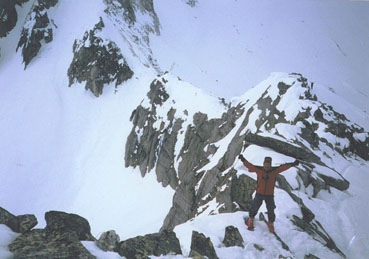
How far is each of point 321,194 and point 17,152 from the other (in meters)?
30.4

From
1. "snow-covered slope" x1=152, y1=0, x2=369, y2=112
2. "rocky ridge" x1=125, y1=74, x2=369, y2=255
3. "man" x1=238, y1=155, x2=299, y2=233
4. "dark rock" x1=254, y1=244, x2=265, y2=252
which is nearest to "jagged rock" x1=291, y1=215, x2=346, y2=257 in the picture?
"rocky ridge" x1=125, y1=74, x2=369, y2=255

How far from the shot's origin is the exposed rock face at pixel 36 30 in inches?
1536

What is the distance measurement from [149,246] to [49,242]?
1905mm

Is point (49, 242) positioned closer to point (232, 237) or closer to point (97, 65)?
point (232, 237)

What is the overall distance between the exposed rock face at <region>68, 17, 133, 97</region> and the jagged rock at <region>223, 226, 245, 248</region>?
31791mm

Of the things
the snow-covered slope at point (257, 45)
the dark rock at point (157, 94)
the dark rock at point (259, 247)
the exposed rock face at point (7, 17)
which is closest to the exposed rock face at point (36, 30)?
the exposed rock face at point (7, 17)

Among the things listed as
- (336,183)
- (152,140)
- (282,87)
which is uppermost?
(152,140)

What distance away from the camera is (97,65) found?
35719 millimetres

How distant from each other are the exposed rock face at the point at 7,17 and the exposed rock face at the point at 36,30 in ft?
Answer: 9.28

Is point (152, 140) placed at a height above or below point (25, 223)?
above

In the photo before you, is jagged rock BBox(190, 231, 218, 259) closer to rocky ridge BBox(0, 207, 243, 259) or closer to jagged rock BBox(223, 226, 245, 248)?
rocky ridge BBox(0, 207, 243, 259)

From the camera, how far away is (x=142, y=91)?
32531 millimetres

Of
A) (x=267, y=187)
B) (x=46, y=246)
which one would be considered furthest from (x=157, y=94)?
(x=46, y=246)

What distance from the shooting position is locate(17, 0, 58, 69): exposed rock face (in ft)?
128
